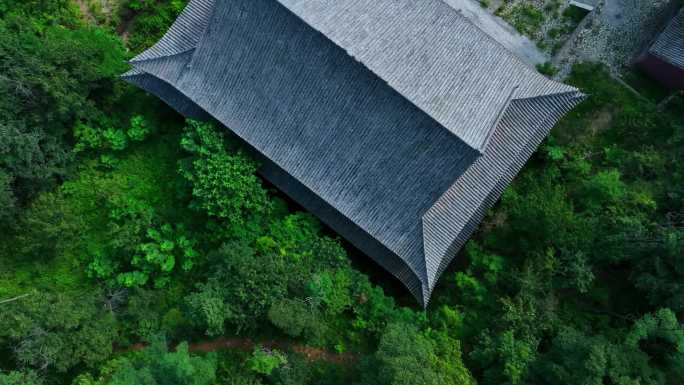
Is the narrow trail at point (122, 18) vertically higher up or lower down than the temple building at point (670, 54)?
lower down

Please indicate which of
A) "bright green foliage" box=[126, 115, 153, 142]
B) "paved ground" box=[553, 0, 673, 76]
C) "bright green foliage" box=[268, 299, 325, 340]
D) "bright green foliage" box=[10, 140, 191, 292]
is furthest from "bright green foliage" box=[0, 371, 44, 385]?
"paved ground" box=[553, 0, 673, 76]

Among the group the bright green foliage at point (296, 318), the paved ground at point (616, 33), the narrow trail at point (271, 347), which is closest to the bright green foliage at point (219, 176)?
the bright green foliage at point (296, 318)

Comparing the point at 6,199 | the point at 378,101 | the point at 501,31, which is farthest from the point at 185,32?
the point at 501,31

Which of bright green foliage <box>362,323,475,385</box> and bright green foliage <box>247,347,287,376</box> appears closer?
bright green foliage <box>362,323,475,385</box>

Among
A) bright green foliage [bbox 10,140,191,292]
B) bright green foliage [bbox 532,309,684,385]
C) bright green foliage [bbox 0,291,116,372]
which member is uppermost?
bright green foliage [bbox 532,309,684,385]

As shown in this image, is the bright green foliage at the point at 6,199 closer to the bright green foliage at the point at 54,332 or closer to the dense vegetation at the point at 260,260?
the dense vegetation at the point at 260,260

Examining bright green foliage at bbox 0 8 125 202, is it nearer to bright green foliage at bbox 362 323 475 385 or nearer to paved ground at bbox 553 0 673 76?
→ bright green foliage at bbox 362 323 475 385
